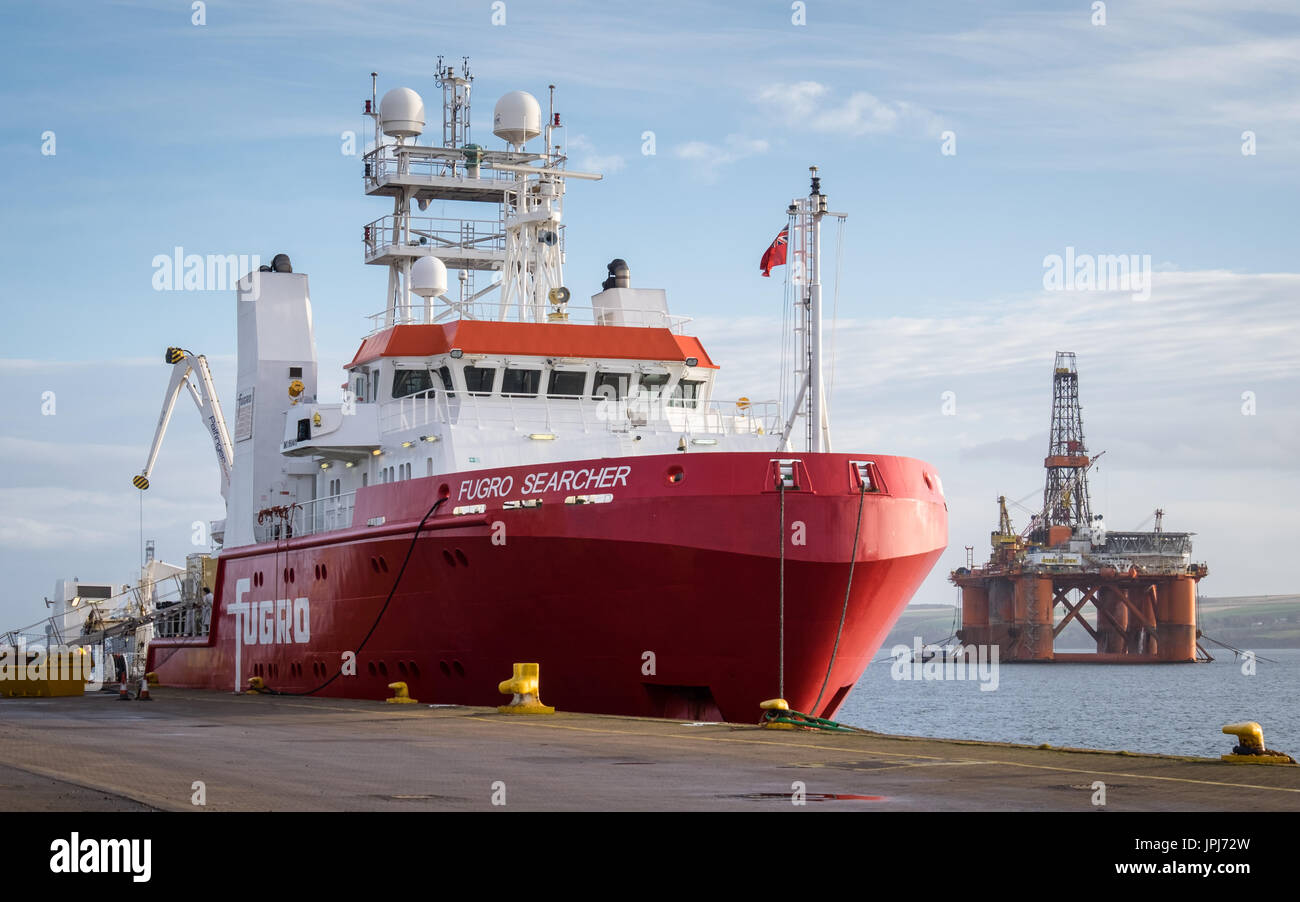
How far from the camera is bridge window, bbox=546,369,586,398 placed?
2636 centimetres

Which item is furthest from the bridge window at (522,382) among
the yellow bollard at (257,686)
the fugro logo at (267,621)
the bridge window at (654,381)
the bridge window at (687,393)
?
the yellow bollard at (257,686)

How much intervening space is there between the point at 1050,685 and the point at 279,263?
62458mm

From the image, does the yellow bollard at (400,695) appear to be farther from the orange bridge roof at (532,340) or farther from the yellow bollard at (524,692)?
the orange bridge roof at (532,340)

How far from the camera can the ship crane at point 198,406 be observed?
37.5 m

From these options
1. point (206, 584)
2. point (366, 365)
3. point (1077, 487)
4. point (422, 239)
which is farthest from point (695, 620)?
point (1077, 487)

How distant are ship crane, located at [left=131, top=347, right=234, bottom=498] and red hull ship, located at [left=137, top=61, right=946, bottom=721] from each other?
194 millimetres

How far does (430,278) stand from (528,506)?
989 cm

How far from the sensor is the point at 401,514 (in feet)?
80.2

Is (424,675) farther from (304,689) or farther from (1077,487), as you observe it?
(1077,487)

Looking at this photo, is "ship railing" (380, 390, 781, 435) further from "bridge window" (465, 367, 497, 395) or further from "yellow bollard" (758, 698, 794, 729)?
"yellow bollard" (758, 698, 794, 729)

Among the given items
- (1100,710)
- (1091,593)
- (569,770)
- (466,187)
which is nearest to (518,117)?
(466,187)

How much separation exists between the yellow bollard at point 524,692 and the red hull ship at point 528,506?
1093 millimetres

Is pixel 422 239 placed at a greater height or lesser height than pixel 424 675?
greater
